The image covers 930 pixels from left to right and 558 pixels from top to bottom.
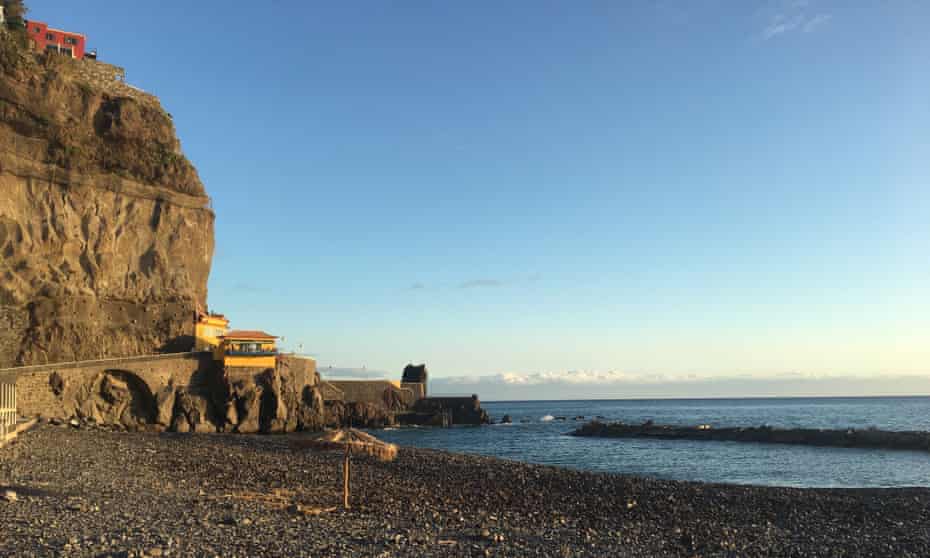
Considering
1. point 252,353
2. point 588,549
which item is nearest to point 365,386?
point 252,353

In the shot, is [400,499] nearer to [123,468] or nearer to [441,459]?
[123,468]

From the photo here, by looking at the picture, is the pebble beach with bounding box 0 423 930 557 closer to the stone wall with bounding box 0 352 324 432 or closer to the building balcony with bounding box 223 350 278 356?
the stone wall with bounding box 0 352 324 432

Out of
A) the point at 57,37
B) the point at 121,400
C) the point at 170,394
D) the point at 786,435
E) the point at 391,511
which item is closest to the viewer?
the point at 391,511

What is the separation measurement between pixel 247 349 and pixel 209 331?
19.1 ft

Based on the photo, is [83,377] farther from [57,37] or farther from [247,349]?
[57,37]

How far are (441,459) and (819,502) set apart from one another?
58.6ft

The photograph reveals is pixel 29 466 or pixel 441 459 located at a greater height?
pixel 29 466

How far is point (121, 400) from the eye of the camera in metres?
47.9

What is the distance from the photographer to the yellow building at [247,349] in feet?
176

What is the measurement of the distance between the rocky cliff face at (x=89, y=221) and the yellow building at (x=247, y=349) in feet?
11.3

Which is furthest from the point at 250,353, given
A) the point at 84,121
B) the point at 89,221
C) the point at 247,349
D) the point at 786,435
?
the point at 786,435

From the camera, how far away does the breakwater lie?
5247cm

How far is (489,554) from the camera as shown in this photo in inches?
499

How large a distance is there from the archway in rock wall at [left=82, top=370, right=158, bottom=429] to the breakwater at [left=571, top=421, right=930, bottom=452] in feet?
153
